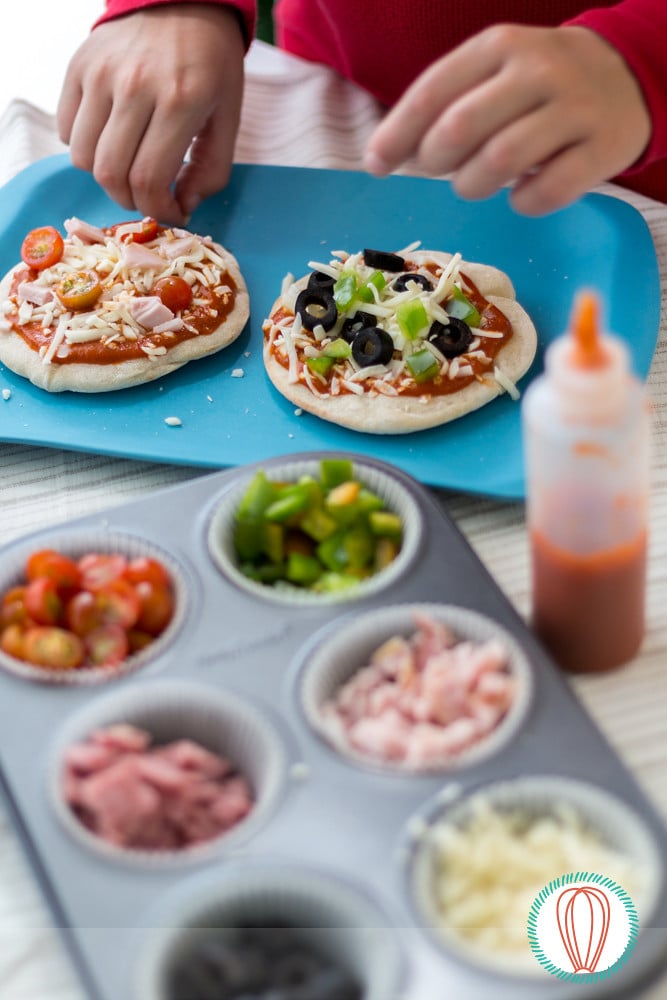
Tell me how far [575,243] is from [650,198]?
0.35 metres

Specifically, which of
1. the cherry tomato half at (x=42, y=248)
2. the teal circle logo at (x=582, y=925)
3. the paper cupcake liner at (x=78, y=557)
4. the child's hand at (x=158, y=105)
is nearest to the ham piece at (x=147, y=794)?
the paper cupcake liner at (x=78, y=557)

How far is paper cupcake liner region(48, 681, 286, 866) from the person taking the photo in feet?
4.22

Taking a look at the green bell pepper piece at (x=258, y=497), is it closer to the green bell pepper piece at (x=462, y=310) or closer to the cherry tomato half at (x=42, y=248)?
the green bell pepper piece at (x=462, y=310)

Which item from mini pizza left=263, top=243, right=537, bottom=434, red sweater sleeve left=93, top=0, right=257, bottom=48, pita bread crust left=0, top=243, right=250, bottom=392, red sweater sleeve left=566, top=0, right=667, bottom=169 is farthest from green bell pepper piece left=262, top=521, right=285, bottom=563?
red sweater sleeve left=93, top=0, right=257, bottom=48

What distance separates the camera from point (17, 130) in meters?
2.89

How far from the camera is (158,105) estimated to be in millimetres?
2332

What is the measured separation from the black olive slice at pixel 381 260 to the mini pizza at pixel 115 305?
0.27m

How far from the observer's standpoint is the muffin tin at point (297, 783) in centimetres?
112

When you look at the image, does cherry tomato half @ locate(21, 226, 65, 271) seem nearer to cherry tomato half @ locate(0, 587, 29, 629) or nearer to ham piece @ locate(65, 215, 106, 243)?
ham piece @ locate(65, 215, 106, 243)

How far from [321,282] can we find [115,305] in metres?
0.41

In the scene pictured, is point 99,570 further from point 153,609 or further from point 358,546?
point 358,546

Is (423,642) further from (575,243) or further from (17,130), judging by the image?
(17,130)

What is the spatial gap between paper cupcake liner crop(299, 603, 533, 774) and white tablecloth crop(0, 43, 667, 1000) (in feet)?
0.50

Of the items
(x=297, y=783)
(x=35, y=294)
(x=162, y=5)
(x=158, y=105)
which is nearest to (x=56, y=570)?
(x=297, y=783)
